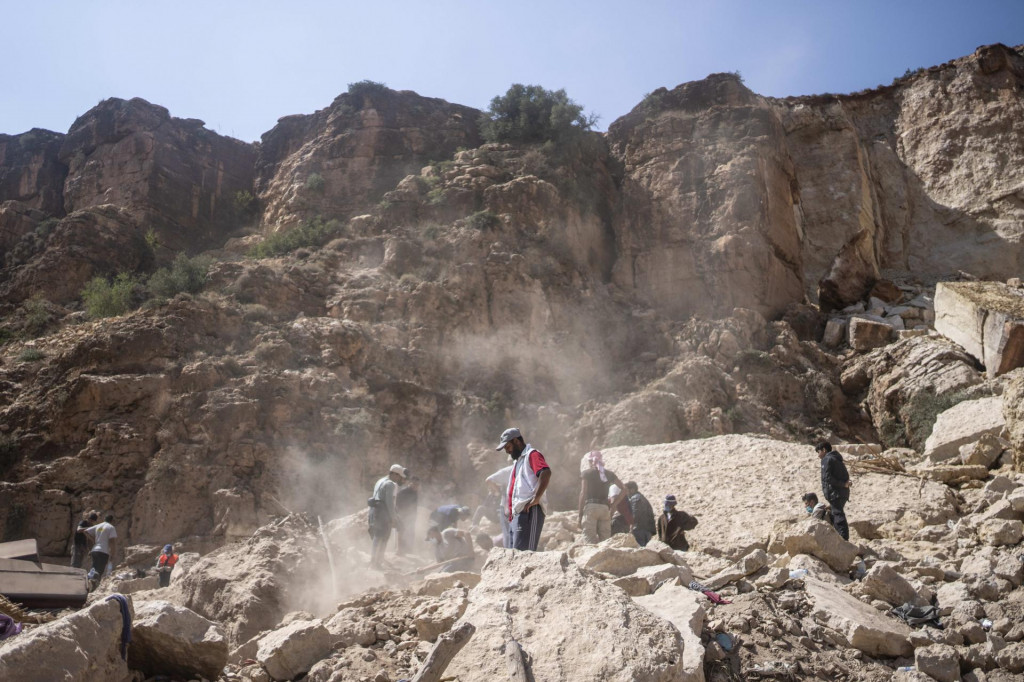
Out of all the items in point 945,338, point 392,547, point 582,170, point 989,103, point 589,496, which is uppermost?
point 989,103

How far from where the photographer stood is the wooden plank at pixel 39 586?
554cm

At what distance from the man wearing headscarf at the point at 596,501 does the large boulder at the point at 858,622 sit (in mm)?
3061

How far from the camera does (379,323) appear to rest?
17953mm

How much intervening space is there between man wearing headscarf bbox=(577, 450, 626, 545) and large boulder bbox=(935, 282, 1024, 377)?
9.90 meters

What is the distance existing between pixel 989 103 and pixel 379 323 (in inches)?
918

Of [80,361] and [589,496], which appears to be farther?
[80,361]

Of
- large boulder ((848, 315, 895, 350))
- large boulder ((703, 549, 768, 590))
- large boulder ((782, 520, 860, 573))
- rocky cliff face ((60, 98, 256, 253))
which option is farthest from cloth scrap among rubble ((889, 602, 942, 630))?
rocky cliff face ((60, 98, 256, 253))

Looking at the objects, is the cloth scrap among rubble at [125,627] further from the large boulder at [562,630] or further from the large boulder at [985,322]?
the large boulder at [985,322]

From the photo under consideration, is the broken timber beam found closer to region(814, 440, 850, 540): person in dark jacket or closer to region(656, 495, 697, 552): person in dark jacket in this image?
region(656, 495, 697, 552): person in dark jacket

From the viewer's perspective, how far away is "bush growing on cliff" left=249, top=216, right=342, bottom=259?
837 inches

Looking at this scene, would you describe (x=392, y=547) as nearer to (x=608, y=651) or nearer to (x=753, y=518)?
(x=753, y=518)

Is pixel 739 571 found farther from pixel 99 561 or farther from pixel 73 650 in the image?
pixel 99 561

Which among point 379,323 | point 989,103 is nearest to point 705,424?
point 379,323

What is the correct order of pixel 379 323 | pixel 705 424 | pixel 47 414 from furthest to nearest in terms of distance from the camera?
pixel 379 323 < pixel 705 424 < pixel 47 414
